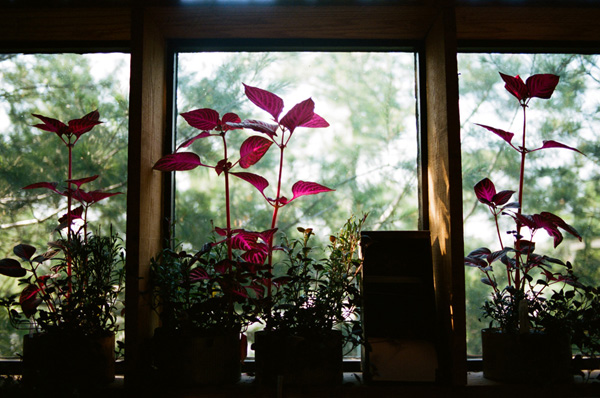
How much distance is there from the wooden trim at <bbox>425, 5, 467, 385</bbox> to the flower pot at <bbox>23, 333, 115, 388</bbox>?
1121mm

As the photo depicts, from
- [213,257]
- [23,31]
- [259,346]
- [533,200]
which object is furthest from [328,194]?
[23,31]

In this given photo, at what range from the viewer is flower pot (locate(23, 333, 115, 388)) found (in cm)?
153

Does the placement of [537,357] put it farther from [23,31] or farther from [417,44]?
[23,31]

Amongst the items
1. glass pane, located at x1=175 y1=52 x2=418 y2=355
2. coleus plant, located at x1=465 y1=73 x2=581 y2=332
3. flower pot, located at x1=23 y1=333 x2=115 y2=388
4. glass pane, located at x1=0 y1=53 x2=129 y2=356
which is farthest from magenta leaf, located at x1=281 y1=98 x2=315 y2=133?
flower pot, located at x1=23 y1=333 x2=115 y2=388

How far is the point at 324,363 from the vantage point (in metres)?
1.58

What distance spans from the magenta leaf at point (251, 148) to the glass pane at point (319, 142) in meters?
0.23

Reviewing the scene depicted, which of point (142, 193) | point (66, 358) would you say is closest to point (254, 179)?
point (142, 193)

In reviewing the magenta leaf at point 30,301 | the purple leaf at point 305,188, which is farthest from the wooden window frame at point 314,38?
the purple leaf at point 305,188

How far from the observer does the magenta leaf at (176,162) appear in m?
1.70

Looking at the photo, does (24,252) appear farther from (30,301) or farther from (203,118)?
(203,118)

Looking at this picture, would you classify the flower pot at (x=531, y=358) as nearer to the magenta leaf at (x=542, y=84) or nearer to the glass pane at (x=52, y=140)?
the magenta leaf at (x=542, y=84)

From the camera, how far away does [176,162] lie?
1.71 metres

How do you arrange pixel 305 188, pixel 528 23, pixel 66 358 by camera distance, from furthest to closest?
pixel 528 23
pixel 305 188
pixel 66 358

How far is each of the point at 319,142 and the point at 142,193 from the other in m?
0.73
